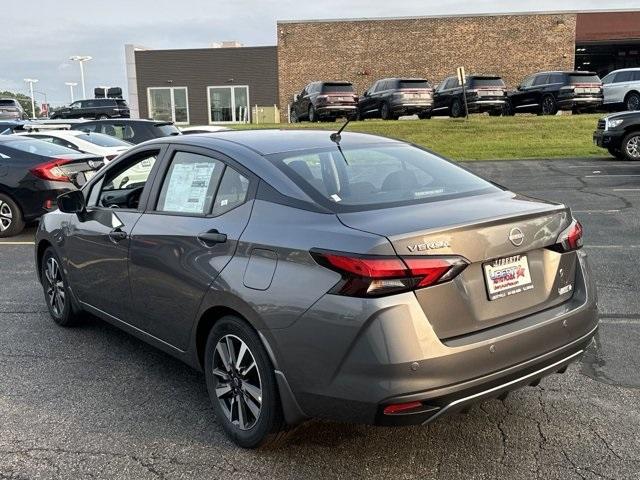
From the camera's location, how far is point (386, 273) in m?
2.72

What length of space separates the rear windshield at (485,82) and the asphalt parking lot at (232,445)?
66.4 ft

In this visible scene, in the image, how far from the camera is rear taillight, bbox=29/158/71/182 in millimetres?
9195

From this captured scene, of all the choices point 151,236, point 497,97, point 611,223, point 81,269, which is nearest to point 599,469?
point 151,236

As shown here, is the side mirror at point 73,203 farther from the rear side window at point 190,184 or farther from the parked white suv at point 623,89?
the parked white suv at point 623,89

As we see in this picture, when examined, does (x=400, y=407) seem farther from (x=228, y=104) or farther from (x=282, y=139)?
(x=228, y=104)

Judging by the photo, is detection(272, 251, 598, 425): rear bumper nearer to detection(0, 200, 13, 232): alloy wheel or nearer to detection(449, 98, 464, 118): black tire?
detection(0, 200, 13, 232): alloy wheel

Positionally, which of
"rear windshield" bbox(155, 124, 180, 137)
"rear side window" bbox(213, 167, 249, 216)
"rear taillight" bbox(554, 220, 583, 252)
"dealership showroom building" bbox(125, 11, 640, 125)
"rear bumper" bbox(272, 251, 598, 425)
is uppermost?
"dealership showroom building" bbox(125, 11, 640, 125)

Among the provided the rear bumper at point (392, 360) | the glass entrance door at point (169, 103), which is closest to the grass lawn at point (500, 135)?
the rear bumper at point (392, 360)

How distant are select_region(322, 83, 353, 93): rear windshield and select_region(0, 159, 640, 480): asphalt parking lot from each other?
2099 cm

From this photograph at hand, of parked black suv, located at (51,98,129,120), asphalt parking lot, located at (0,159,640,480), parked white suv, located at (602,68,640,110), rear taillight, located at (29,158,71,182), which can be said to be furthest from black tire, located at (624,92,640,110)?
parked black suv, located at (51,98,129,120)

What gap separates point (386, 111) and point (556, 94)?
635cm

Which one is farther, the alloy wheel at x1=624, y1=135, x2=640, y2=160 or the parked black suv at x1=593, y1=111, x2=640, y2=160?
the alloy wheel at x1=624, y1=135, x2=640, y2=160

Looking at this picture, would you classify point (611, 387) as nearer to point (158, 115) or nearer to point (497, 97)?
point (497, 97)

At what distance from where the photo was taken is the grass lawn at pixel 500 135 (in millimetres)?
18594
